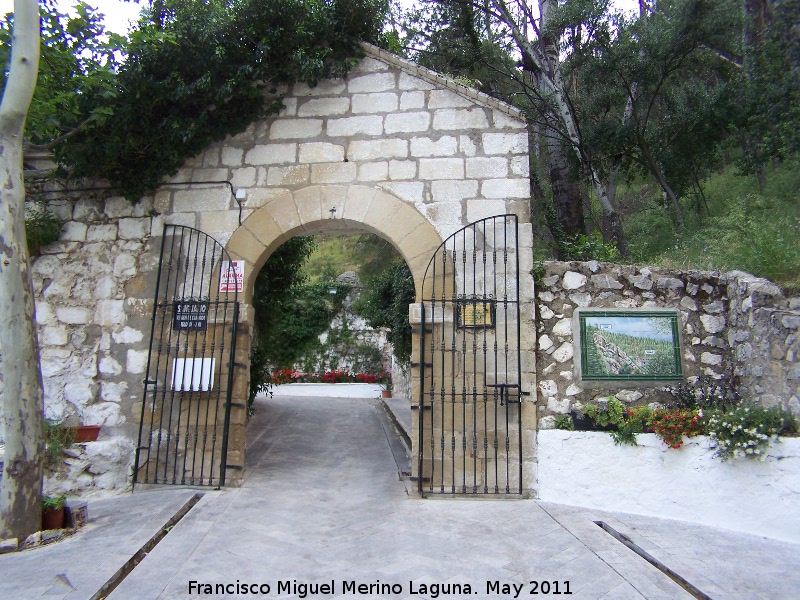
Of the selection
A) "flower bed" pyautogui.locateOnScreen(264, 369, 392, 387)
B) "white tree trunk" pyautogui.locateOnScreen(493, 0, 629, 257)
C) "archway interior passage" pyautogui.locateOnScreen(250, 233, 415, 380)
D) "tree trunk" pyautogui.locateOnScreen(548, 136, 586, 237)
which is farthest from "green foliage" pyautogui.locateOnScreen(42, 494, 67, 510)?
"flower bed" pyautogui.locateOnScreen(264, 369, 392, 387)

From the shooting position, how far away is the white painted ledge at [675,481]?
4.34m

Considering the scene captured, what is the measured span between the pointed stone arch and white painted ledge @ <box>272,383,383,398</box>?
881 cm

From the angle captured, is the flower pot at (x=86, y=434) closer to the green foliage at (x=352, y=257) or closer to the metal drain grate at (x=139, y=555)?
the metal drain grate at (x=139, y=555)

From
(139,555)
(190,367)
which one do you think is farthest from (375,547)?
(190,367)

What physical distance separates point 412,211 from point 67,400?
12.4 feet

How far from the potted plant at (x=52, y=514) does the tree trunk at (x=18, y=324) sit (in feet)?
0.37

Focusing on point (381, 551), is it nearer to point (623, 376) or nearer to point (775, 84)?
point (623, 376)

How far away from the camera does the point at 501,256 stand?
523cm

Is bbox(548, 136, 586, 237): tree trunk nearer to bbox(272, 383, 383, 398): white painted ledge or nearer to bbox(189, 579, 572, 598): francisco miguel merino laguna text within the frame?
bbox(189, 579, 572, 598): francisco miguel merino laguna text

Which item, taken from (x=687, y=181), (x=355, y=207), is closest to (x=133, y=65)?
(x=355, y=207)

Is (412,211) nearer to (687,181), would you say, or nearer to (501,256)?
(501,256)

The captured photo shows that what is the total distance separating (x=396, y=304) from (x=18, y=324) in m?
6.62

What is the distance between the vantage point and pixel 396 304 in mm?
9984

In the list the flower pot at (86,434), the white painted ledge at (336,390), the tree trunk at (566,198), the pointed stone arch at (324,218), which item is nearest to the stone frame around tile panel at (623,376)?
the pointed stone arch at (324,218)
